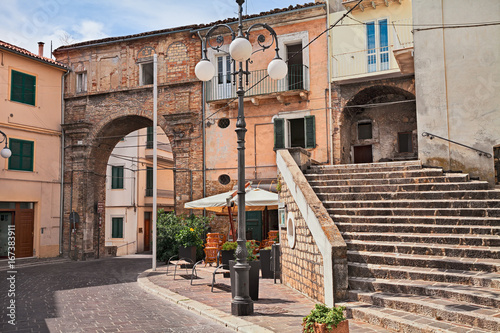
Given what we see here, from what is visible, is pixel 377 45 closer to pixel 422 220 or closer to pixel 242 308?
pixel 422 220

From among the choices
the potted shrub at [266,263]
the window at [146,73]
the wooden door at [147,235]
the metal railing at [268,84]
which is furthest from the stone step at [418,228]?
the wooden door at [147,235]

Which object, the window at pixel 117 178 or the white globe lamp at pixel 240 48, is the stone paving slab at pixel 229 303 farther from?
the window at pixel 117 178

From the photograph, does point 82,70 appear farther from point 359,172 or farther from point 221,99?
point 359,172

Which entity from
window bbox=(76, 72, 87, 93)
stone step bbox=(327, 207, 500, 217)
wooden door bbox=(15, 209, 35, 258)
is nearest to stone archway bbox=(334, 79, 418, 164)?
stone step bbox=(327, 207, 500, 217)

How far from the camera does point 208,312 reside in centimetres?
754

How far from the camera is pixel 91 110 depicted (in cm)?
2131

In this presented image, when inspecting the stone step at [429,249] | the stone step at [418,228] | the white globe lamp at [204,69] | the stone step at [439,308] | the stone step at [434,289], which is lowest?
the stone step at [439,308]

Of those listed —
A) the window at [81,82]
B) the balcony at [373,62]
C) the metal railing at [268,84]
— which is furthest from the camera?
the window at [81,82]

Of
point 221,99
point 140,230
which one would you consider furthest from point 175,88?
point 140,230

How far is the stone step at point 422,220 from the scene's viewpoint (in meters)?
8.18

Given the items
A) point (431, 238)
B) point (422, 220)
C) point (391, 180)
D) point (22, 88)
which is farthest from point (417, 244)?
point (22, 88)

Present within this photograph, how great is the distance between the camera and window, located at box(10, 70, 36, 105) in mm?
19578

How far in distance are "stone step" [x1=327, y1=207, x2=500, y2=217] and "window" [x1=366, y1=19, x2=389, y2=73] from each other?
8311 mm

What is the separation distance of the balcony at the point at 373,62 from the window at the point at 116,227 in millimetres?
15785
